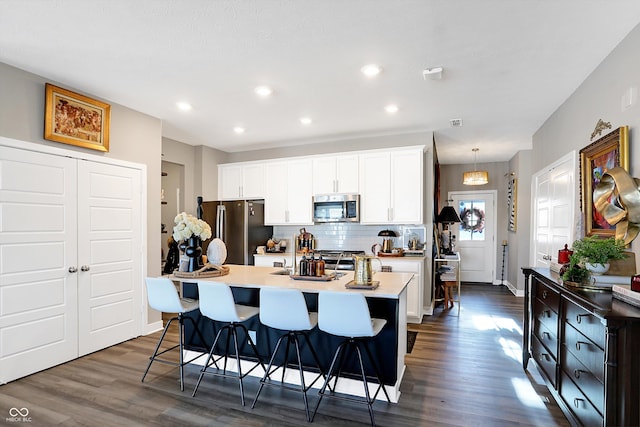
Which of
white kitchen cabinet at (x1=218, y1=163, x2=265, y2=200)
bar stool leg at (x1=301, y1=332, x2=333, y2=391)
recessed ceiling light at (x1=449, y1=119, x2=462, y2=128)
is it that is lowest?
bar stool leg at (x1=301, y1=332, x2=333, y2=391)

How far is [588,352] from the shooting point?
184cm

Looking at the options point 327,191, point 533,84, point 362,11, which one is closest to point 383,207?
point 327,191

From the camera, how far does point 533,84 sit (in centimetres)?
328

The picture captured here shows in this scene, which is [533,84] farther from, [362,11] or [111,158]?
[111,158]

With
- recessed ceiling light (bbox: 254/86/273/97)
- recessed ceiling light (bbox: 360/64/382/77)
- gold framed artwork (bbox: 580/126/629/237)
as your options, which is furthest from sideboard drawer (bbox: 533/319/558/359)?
recessed ceiling light (bbox: 254/86/273/97)

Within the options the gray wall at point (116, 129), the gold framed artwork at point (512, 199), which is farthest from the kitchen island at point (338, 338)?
the gold framed artwork at point (512, 199)

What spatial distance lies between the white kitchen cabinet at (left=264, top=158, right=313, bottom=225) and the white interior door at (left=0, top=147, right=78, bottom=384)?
281cm

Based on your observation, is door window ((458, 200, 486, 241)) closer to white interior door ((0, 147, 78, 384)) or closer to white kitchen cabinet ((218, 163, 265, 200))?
white kitchen cabinet ((218, 163, 265, 200))

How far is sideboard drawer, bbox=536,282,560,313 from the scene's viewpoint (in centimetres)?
236

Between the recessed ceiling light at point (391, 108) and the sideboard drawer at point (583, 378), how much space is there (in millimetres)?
2822

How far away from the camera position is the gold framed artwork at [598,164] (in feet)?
7.79

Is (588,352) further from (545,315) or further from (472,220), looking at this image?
(472,220)

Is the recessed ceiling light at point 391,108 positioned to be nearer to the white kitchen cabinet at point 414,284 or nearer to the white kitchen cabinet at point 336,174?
the white kitchen cabinet at point 336,174

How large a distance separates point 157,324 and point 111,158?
7.03ft
